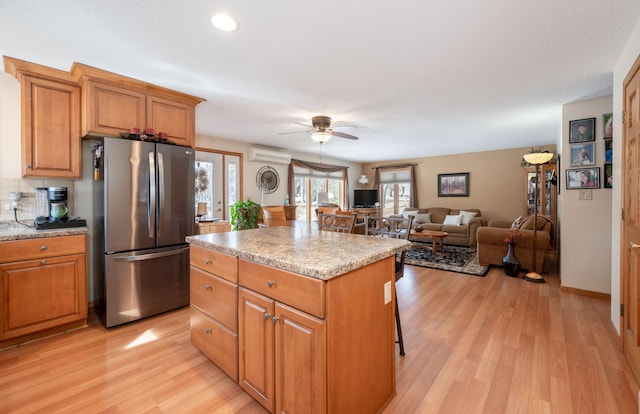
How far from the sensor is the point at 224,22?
6.08ft

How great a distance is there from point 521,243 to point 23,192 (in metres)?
6.31

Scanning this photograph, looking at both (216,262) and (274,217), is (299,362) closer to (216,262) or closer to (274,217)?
(216,262)

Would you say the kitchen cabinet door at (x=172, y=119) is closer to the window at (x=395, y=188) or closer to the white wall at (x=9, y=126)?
the white wall at (x=9, y=126)

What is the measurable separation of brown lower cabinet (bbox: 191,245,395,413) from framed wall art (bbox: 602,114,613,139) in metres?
3.46

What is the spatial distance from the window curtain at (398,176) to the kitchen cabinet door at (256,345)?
24.7 ft

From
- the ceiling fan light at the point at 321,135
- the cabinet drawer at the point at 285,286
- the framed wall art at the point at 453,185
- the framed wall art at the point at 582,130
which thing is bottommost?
the cabinet drawer at the point at 285,286

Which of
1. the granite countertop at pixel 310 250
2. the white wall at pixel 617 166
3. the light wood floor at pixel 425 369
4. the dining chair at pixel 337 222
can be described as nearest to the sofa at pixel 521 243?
the light wood floor at pixel 425 369

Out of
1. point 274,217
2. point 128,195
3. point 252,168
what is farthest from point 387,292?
point 252,168

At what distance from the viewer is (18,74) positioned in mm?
2418

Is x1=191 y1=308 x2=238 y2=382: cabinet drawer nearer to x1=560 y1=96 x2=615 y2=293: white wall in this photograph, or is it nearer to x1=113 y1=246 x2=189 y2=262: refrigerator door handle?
x1=113 y1=246 x2=189 y2=262: refrigerator door handle

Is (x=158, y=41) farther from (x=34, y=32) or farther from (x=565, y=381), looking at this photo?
(x=565, y=381)

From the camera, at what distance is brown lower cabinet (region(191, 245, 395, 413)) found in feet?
4.06

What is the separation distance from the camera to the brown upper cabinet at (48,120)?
2.42 m

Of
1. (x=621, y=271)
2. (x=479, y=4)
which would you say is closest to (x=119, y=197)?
(x=479, y=4)
